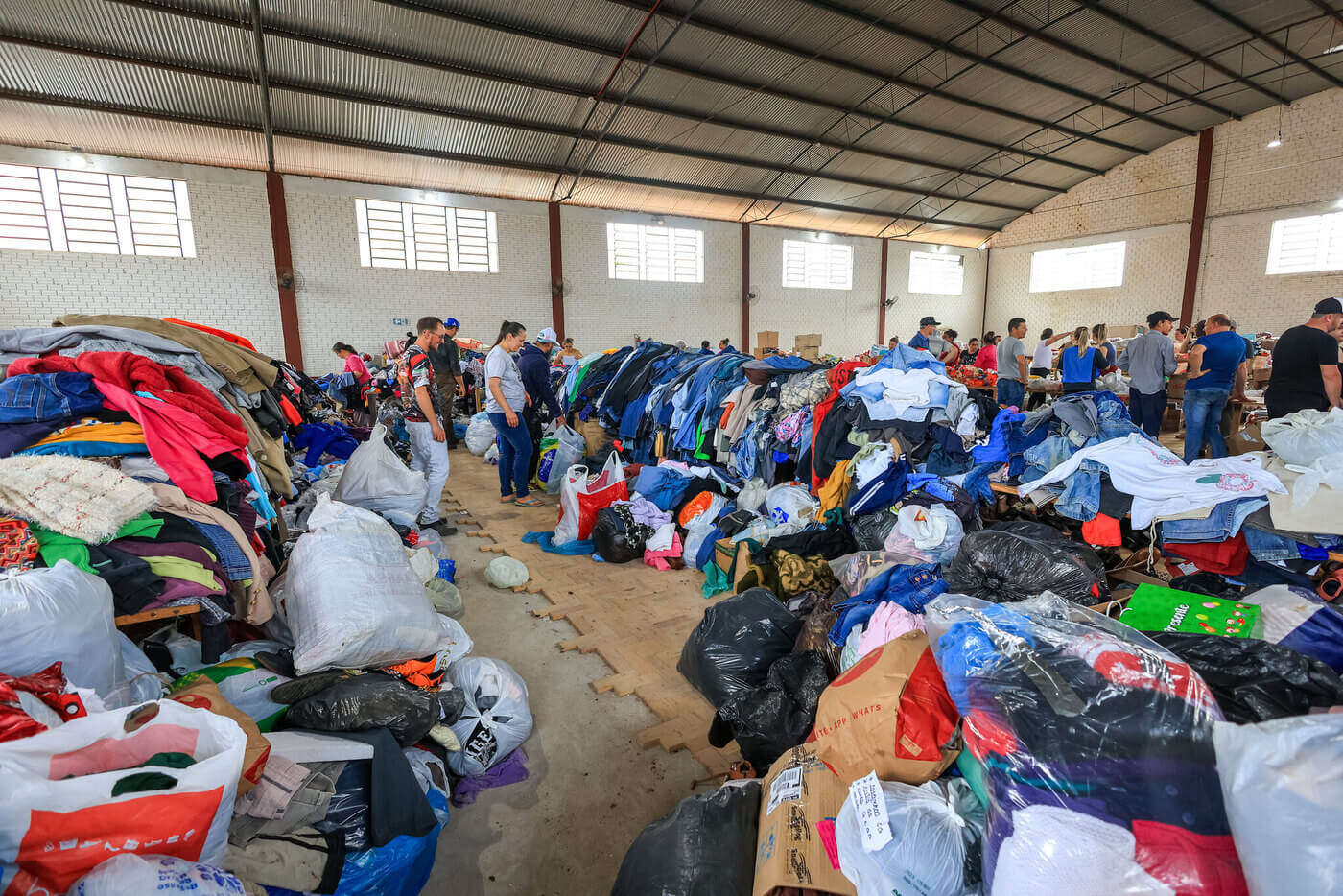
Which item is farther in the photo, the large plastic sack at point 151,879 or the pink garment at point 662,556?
the pink garment at point 662,556

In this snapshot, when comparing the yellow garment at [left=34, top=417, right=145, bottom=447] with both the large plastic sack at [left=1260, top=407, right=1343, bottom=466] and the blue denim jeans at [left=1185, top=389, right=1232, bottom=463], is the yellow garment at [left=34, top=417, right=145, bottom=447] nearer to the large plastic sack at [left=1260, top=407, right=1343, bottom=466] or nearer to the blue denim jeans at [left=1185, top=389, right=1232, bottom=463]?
the large plastic sack at [left=1260, top=407, right=1343, bottom=466]

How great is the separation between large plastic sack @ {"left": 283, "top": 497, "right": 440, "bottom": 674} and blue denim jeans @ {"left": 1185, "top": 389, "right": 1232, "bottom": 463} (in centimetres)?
576

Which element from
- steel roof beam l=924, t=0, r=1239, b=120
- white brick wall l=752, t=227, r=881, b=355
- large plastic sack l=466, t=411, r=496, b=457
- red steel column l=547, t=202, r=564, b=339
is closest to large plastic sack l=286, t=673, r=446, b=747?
large plastic sack l=466, t=411, r=496, b=457

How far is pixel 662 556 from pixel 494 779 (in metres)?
1.94

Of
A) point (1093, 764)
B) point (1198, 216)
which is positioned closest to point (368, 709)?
point (1093, 764)

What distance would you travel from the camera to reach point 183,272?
9562 millimetres

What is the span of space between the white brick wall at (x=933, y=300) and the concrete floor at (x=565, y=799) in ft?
55.4

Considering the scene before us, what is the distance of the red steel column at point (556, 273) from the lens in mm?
12438

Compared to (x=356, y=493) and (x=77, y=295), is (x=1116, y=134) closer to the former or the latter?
(x=356, y=493)

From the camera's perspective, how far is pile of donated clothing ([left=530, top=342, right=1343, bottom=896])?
0.88 meters

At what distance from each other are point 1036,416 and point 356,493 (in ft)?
11.9

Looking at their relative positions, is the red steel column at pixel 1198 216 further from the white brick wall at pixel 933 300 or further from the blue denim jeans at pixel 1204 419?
the blue denim jeans at pixel 1204 419

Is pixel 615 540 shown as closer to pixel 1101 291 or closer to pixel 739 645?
pixel 739 645

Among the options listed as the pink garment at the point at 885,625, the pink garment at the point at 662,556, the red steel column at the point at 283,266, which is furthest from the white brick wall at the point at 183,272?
Result: the pink garment at the point at 885,625
